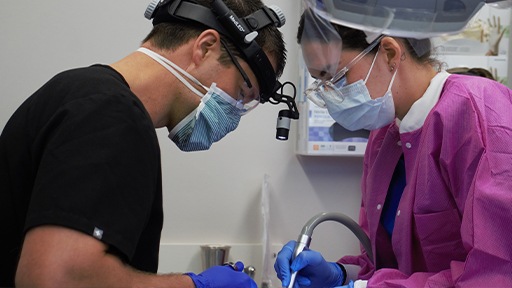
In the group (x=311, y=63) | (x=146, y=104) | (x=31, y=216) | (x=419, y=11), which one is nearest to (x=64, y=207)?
(x=31, y=216)

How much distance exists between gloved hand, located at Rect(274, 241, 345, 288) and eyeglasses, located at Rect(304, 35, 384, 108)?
1.39 feet

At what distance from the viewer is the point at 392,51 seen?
1483mm

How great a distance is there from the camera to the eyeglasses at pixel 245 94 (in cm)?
134

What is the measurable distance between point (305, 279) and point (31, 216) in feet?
3.27

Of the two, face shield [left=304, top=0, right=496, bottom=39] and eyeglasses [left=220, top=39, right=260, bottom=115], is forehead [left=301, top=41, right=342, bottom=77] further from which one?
face shield [left=304, top=0, right=496, bottom=39]

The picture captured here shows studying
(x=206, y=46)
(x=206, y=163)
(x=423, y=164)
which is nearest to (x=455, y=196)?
(x=423, y=164)

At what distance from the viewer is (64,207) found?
0.86 metres

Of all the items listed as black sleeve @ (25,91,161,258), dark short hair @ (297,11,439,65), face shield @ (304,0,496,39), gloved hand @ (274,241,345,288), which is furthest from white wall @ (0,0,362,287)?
black sleeve @ (25,91,161,258)

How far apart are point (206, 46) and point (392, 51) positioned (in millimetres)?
486

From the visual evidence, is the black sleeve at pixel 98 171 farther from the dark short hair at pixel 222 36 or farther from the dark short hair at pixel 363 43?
the dark short hair at pixel 363 43

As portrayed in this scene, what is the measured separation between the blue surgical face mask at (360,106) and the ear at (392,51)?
0.11ft

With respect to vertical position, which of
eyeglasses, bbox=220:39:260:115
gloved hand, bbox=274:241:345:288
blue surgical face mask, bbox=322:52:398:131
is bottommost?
gloved hand, bbox=274:241:345:288

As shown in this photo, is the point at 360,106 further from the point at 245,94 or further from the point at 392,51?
the point at 245,94

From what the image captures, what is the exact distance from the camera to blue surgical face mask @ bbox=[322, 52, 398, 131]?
151cm
